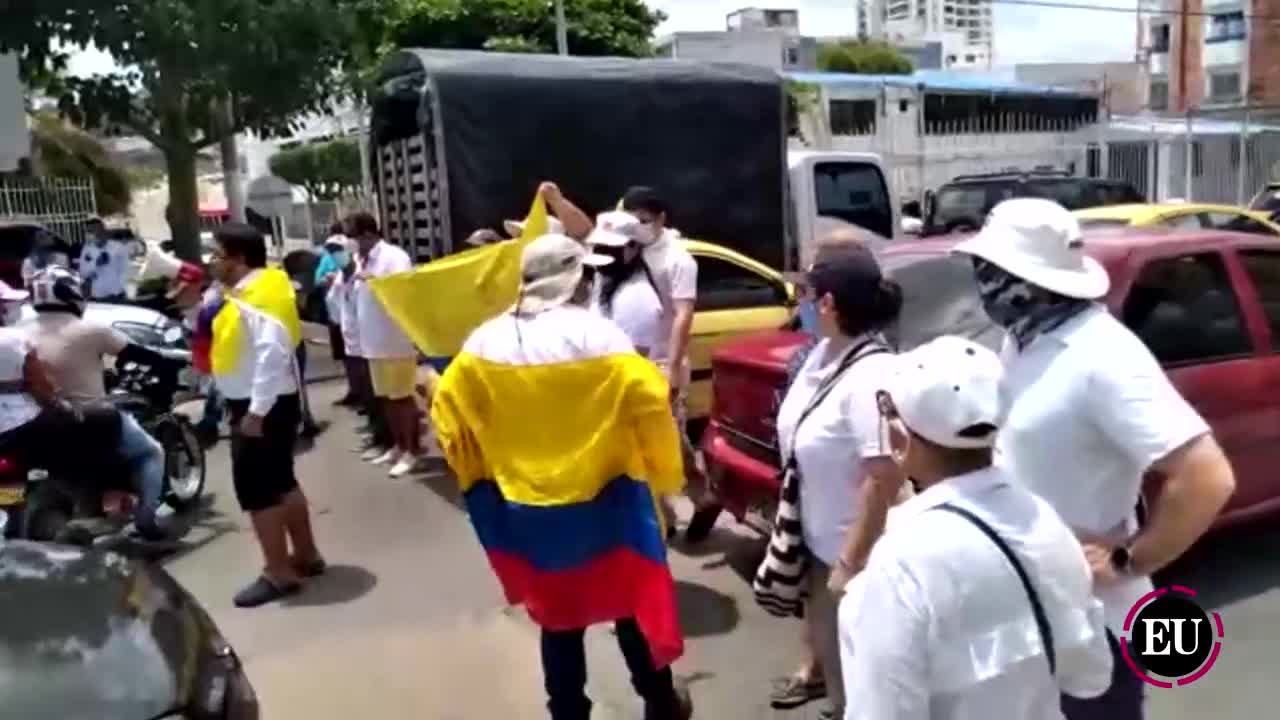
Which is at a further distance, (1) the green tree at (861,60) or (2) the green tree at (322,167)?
(1) the green tree at (861,60)

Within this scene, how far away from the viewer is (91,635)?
3.08m

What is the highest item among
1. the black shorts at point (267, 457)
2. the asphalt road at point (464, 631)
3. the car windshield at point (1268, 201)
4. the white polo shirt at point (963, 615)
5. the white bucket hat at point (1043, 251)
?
the white bucket hat at point (1043, 251)

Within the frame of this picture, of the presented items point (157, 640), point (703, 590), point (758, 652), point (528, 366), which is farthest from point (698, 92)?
point (157, 640)

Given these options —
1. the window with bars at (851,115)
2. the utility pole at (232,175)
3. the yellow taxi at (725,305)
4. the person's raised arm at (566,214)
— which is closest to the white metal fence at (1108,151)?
the window with bars at (851,115)

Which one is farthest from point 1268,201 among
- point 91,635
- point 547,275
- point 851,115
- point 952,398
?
point 851,115

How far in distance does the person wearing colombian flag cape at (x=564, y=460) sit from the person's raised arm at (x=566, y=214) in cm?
242

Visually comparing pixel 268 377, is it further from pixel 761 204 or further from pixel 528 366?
pixel 761 204

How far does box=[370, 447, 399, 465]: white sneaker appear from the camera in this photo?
832cm

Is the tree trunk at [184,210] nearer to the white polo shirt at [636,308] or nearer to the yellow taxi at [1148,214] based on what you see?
the yellow taxi at [1148,214]

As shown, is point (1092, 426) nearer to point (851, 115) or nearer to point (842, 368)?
point (842, 368)

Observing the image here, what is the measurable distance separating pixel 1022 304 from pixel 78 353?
5074mm

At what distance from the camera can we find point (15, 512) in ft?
18.7

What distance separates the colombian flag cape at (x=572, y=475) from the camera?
3570 mm

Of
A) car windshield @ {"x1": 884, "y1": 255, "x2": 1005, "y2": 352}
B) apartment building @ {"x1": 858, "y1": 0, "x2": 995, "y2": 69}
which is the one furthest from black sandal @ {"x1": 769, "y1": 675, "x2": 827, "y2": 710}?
apartment building @ {"x1": 858, "y1": 0, "x2": 995, "y2": 69}
